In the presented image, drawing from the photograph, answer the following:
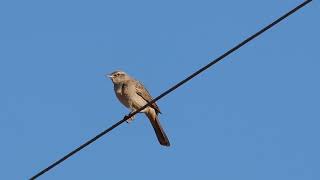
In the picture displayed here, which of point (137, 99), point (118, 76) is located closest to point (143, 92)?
point (137, 99)

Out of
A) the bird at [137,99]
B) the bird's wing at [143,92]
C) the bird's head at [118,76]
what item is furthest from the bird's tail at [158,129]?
the bird's head at [118,76]

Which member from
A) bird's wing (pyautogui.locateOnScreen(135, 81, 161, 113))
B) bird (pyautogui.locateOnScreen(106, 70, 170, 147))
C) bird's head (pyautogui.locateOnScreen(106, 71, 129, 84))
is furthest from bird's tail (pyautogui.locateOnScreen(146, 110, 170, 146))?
bird's head (pyautogui.locateOnScreen(106, 71, 129, 84))

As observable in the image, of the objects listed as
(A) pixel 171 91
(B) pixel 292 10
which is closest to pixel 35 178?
(A) pixel 171 91

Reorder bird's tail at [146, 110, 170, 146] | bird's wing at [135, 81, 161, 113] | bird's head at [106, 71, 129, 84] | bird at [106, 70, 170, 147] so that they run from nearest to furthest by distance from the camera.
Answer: bird's tail at [146, 110, 170, 146] → bird at [106, 70, 170, 147] → bird's wing at [135, 81, 161, 113] → bird's head at [106, 71, 129, 84]

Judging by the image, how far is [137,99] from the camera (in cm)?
1616

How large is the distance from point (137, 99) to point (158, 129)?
0.68m

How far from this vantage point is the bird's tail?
15.7m

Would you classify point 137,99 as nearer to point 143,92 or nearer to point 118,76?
point 143,92

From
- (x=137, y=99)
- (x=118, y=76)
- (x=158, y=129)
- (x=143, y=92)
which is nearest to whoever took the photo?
(x=158, y=129)

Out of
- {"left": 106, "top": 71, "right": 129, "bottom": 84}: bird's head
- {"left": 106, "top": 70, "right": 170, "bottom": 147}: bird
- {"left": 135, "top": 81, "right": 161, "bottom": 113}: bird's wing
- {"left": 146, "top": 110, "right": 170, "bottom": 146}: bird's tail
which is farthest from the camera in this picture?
{"left": 106, "top": 71, "right": 129, "bottom": 84}: bird's head

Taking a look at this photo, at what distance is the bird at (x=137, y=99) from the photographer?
52.1ft

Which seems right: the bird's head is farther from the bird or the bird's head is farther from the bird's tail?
the bird's tail

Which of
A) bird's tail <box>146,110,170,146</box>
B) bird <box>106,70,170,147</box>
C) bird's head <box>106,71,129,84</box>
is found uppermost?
bird's head <box>106,71,129,84</box>

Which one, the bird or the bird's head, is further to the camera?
the bird's head
